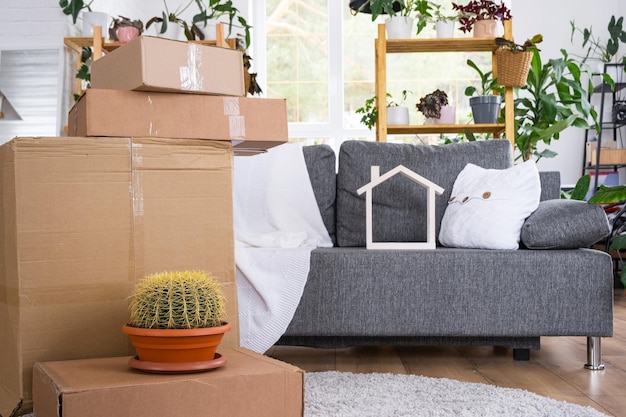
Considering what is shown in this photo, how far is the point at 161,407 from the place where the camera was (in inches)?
50.1

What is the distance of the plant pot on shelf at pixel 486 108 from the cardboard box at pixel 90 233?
2739 mm

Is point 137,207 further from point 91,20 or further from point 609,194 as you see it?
point 91,20

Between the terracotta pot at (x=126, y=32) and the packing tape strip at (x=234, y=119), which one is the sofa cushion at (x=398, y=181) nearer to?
the packing tape strip at (x=234, y=119)

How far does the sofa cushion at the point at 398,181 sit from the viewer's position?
2.82 m

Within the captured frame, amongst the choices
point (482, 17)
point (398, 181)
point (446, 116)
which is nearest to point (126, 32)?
point (446, 116)

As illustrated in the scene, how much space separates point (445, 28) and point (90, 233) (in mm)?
3111

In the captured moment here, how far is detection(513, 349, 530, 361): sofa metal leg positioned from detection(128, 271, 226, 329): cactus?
1.40 m

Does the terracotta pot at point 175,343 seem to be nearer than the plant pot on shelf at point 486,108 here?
Yes

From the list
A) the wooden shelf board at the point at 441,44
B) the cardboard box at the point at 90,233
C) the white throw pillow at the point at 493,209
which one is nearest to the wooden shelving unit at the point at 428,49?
the wooden shelf board at the point at 441,44


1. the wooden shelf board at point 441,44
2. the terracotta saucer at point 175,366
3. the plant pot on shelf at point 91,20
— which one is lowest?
the terracotta saucer at point 175,366

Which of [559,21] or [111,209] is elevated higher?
[559,21]

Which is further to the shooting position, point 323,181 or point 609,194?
point 323,181

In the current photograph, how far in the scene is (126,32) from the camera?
4.87 m

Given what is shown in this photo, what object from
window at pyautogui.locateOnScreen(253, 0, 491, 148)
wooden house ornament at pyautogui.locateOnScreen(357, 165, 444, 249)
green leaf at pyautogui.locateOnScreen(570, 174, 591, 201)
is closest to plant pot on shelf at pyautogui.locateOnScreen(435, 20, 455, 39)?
green leaf at pyautogui.locateOnScreen(570, 174, 591, 201)
